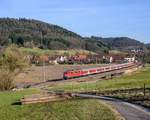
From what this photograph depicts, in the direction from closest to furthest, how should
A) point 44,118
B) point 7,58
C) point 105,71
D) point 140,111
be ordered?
1. point 44,118
2. point 140,111
3. point 7,58
4. point 105,71

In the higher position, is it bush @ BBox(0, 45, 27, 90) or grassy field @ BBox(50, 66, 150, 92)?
bush @ BBox(0, 45, 27, 90)

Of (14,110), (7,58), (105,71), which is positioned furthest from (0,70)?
(105,71)

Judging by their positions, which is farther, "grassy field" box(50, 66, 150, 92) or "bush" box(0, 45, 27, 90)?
"bush" box(0, 45, 27, 90)

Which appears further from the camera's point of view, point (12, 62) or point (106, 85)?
point (12, 62)

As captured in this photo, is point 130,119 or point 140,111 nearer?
point 130,119

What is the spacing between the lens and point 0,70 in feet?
228

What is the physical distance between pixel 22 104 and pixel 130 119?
1355 centimetres

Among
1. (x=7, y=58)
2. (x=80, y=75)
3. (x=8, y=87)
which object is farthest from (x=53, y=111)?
(x=80, y=75)

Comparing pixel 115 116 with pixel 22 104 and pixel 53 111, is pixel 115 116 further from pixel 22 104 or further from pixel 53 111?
pixel 22 104

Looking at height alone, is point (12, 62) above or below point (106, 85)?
above

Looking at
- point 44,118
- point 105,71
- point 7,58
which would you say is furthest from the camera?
point 105,71

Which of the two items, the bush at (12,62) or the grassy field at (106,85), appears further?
the bush at (12,62)

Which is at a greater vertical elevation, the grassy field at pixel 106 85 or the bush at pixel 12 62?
the bush at pixel 12 62

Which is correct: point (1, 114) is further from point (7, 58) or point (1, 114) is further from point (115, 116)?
point (7, 58)
